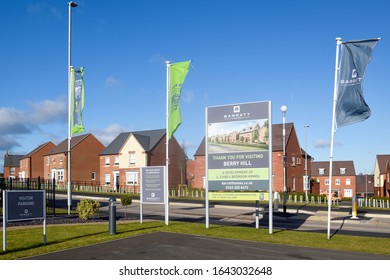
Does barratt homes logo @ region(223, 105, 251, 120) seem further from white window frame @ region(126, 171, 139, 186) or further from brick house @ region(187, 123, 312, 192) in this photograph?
white window frame @ region(126, 171, 139, 186)

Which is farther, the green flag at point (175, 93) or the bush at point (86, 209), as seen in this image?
the bush at point (86, 209)

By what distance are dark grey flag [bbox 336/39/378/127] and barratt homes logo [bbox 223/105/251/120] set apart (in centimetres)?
387

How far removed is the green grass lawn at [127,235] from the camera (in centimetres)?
1305

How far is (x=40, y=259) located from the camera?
11305 millimetres

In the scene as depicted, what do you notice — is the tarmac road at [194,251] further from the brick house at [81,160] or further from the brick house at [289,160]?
the brick house at [81,160]

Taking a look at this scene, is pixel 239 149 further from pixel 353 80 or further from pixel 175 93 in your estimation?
pixel 353 80

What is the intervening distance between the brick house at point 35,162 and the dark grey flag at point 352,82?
263 ft

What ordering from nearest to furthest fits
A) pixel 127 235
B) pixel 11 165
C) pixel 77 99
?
pixel 127 235 → pixel 77 99 → pixel 11 165

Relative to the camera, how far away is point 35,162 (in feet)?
286

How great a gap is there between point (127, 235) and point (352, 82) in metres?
9.96

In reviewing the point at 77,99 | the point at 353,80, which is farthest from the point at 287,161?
the point at 353,80

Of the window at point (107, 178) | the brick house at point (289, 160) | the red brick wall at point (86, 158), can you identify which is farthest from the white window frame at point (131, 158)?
the brick house at point (289, 160)

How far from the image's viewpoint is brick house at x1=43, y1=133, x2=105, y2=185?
7106 cm
